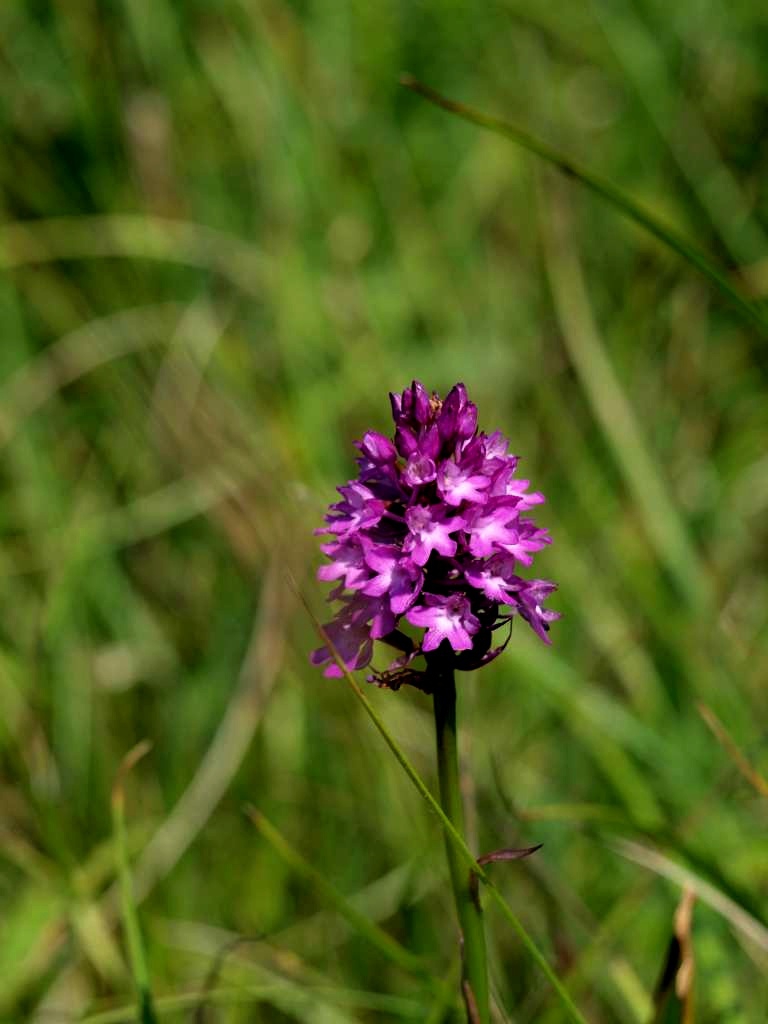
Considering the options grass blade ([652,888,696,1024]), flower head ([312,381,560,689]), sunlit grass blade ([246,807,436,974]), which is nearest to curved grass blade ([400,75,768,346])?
flower head ([312,381,560,689])

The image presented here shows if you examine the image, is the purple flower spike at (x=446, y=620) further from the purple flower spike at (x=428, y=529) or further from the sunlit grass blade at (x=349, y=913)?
the sunlit grass blade at (x=349, y=913)

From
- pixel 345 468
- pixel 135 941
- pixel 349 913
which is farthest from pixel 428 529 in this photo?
pixel 345 468

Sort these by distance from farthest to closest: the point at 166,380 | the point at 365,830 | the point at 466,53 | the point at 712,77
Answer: the point at 466,53 < the point at 712,77 < the point at 166,380 < the point at 365,830

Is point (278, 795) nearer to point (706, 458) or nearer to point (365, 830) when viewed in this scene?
point (365, 830)

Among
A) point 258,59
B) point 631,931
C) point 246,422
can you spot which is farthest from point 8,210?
point 631,931

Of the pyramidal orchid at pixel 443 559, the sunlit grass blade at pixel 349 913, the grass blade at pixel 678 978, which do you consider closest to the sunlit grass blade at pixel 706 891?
the grass blade at pixel 678 978

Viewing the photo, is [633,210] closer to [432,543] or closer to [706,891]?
[432,543]
